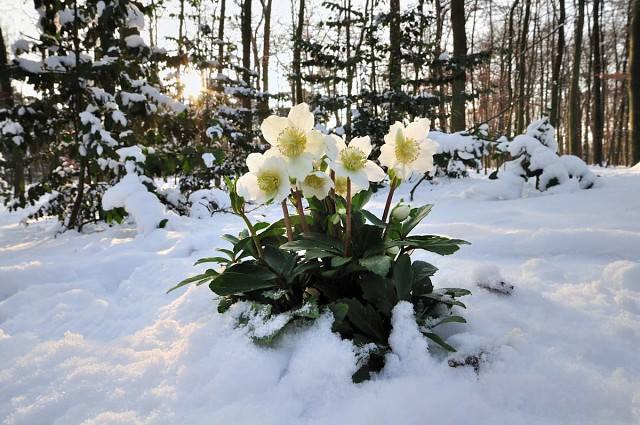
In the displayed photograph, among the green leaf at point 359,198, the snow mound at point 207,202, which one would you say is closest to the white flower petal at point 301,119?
the green leaf at point 359,198

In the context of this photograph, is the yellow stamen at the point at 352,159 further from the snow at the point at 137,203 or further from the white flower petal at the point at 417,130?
the snow at the point at 137,203

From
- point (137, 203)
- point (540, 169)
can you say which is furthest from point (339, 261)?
point (540, 169)

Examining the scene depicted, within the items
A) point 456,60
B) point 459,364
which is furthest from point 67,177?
point 456,60

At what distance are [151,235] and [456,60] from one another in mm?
5315

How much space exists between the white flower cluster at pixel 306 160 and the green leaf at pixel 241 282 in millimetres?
228

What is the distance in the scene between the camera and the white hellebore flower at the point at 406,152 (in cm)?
111

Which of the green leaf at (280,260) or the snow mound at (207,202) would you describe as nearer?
the green leaf at (280,260)

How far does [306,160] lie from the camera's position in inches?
39.8

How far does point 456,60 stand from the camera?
233 inches

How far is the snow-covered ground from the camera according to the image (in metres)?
0.81

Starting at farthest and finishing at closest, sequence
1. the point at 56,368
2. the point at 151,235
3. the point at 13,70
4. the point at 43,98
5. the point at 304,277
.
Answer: the point at 43,98, the point at 13,70, the point at 151,235, the point at 304,277, the point at 56,368

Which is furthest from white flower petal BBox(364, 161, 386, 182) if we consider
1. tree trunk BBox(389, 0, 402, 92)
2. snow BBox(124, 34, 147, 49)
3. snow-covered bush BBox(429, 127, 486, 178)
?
tree trunk BBox(389, 0, 402, 92)

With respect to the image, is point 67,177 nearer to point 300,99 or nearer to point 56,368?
point 56,368

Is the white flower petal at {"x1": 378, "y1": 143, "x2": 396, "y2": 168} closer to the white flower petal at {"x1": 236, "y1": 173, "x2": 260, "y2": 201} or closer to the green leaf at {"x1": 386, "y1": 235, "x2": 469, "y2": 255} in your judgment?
the green leaf at {"x1": 386, "y1": 235, "x2": 469, "y2": 255}
